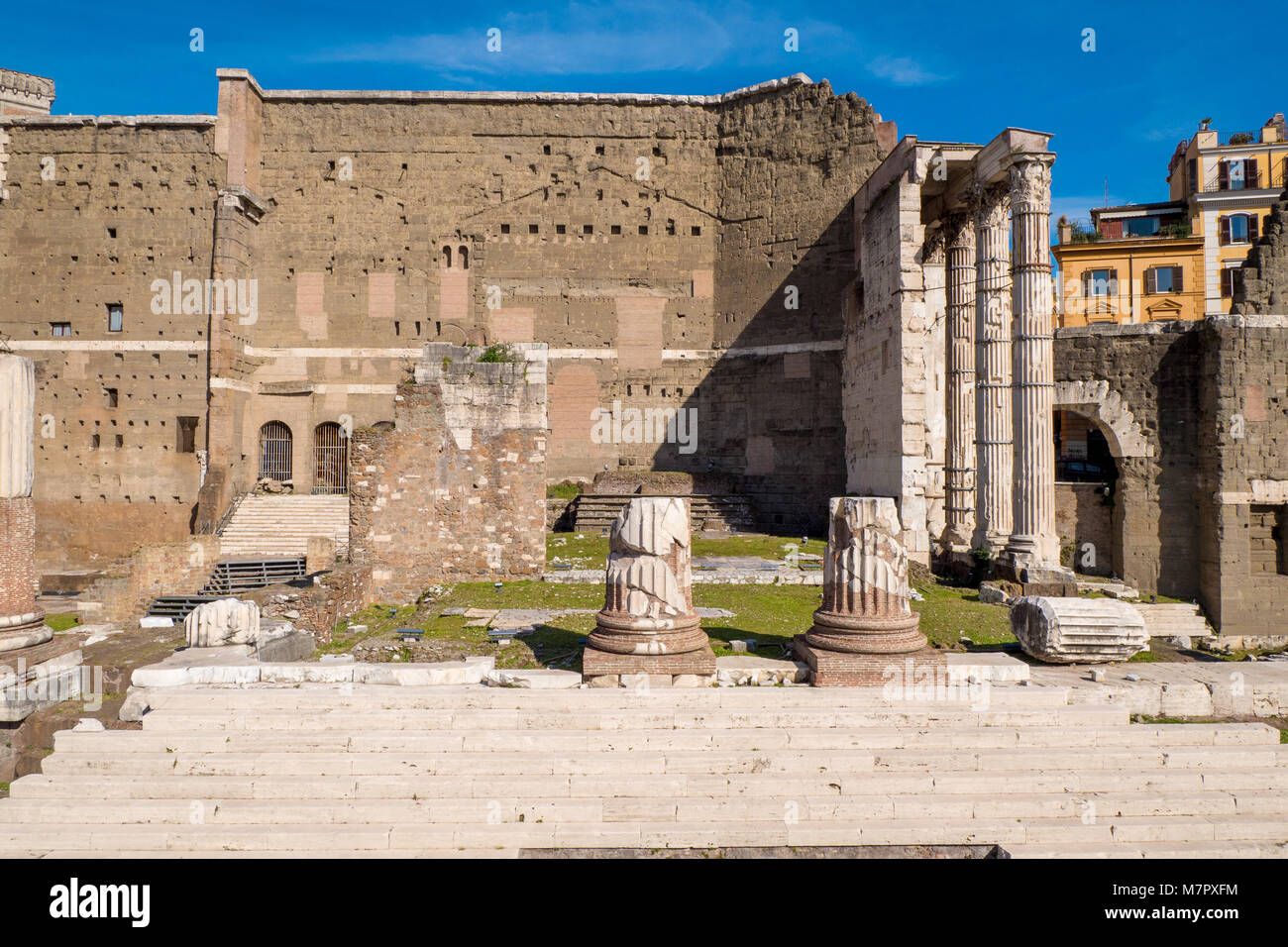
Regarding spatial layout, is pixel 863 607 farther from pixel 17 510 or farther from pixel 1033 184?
pixel 1033 184

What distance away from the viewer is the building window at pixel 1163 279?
85.3ft

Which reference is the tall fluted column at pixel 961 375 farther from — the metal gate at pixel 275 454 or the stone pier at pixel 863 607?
the metal gate at pixel 275 454

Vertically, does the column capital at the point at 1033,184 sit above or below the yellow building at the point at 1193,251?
below

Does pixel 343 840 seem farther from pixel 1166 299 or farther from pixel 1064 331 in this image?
pixel 1166 299

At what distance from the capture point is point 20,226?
22.7m

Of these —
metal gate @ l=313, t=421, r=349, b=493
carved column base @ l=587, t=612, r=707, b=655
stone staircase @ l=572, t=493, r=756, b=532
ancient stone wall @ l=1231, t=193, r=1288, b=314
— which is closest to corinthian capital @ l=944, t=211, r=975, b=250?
ancient stone wall @ l=1231, t=193, r=1288, b=314

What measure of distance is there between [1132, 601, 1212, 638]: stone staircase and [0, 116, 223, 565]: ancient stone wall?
954 inches

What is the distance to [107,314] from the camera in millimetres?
22516

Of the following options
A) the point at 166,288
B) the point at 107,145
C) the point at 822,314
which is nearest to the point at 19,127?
the point at 107,145

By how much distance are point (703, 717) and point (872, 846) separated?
1576 mm

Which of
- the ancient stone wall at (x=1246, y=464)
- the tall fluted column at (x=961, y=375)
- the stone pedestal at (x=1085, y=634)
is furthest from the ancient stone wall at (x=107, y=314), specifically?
the ancient stone wall at (x=1246, y=464)

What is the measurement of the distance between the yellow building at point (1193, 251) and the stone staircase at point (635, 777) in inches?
954

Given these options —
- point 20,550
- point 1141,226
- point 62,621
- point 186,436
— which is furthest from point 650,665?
point 1141,226

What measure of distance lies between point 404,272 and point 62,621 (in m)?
14.9
